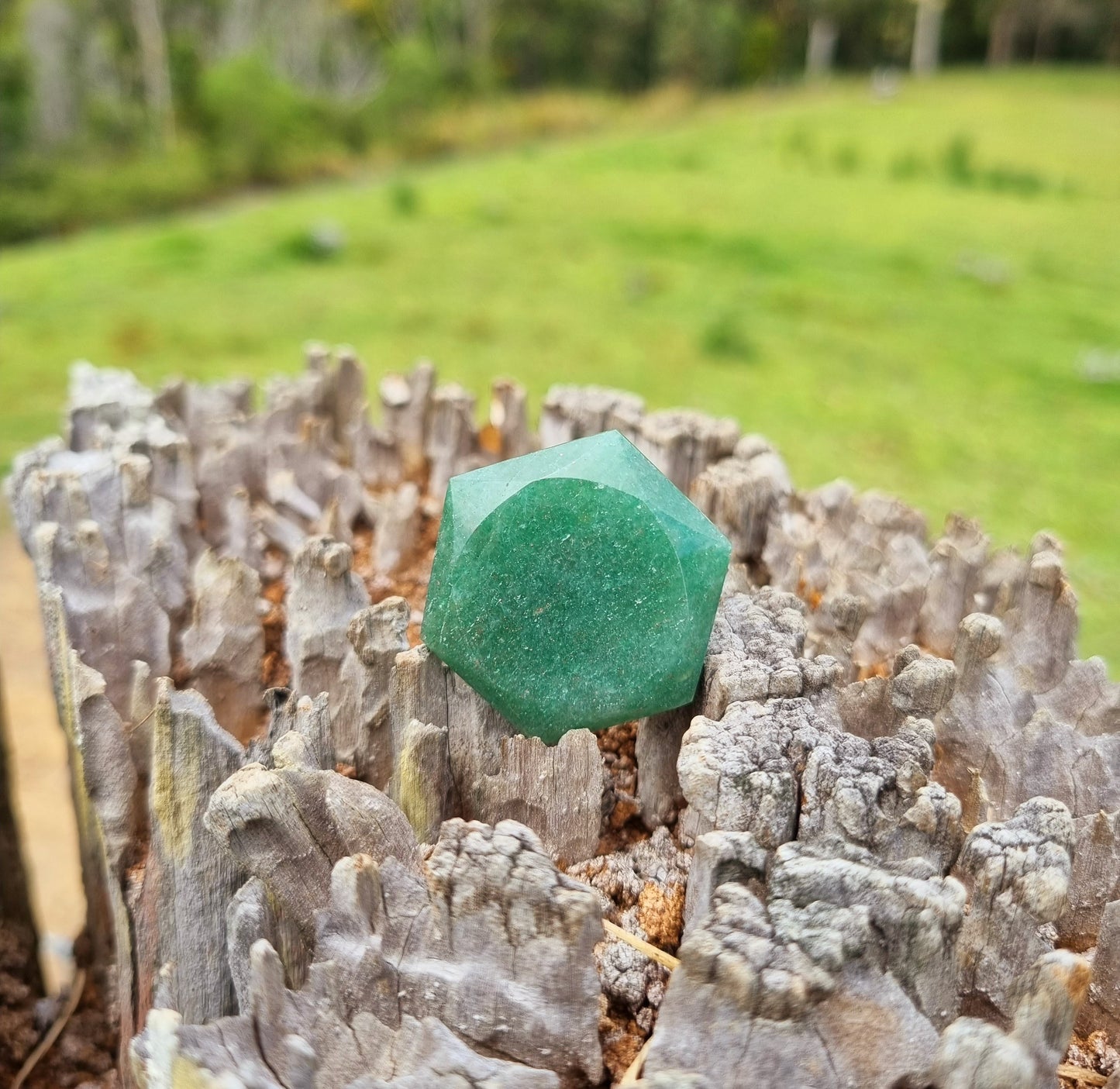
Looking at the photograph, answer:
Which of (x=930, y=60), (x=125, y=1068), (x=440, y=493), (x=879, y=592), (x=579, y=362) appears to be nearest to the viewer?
(x=125, y=1068)

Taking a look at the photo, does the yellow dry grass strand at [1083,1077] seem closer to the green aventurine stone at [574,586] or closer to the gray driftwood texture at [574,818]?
the gray driftwood texture at [574,818]

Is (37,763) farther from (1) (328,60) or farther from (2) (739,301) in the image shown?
(1) (328,60)

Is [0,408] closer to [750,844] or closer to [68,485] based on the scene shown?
[68,485]

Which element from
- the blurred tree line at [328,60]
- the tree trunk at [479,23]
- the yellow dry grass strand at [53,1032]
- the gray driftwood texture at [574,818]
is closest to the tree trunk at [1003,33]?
the blurred tree line at [328,60]

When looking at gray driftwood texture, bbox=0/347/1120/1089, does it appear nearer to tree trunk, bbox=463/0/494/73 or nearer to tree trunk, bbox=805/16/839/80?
tree trunk, bbox=463/0/494/73

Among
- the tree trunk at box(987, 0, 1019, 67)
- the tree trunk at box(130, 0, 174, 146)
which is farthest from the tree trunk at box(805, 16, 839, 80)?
the tree trunk at box(130, 0, 174, 146)

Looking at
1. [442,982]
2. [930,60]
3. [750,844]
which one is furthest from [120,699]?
[930,60]
